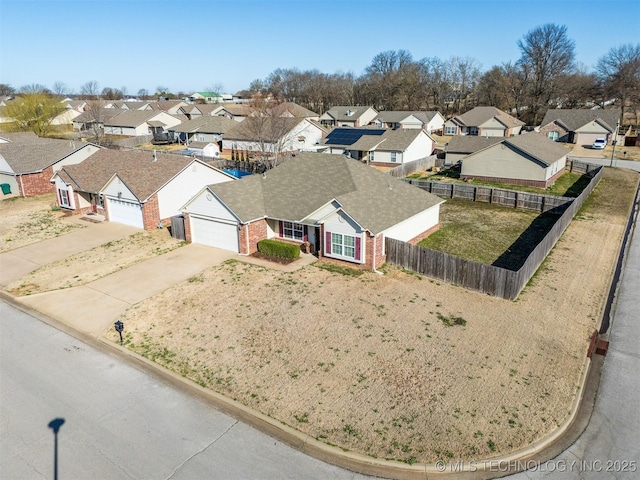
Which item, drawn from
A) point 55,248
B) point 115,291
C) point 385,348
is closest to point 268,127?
point 55,248

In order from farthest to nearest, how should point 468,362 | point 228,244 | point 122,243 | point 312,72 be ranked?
1. point 312,72
2. point 122,243
3. point 228,244
4. point 468,362

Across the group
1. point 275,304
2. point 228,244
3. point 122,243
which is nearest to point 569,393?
point 275,304

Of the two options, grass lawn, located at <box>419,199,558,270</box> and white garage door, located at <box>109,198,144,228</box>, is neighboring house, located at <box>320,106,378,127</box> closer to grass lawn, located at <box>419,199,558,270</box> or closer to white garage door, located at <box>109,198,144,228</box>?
grass lawn, located at <box>419,199,558,270</box>

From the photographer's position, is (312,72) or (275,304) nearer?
(275,304)

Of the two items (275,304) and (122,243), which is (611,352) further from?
(122,243)

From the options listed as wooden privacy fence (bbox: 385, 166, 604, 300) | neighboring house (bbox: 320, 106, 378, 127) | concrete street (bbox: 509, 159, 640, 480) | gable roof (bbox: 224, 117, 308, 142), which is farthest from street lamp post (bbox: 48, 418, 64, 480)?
neighboring house (bbox: 320, 106, 378, 127)

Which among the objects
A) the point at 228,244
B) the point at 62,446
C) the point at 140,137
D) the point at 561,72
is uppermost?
the point at 561,72

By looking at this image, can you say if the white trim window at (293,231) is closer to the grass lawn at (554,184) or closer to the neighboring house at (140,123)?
the grass lawn at (554,184)
